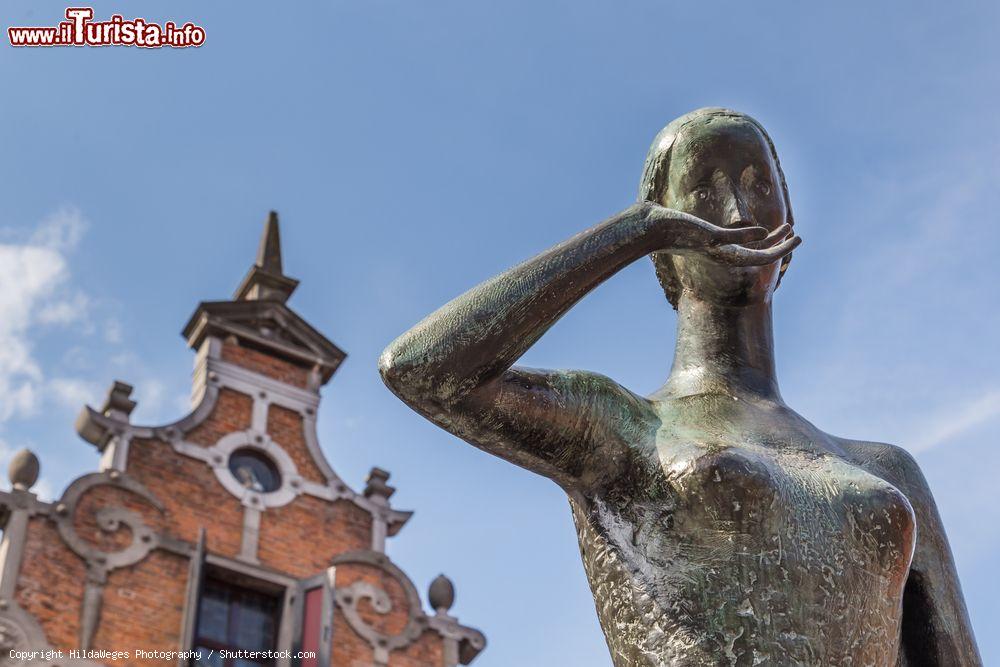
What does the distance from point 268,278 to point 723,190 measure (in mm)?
14634

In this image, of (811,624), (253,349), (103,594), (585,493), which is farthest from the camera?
(253,349)

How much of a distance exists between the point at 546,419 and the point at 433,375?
0.24 metres

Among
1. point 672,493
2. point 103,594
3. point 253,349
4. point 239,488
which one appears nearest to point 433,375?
point 672,493

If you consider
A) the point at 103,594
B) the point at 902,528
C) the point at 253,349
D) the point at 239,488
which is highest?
the point at 253,349

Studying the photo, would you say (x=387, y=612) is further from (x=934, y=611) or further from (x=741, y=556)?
(x=741, y=556)

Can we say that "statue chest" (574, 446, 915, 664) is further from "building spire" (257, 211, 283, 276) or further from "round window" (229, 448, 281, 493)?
"building spire" (257, 211, 283, 276)

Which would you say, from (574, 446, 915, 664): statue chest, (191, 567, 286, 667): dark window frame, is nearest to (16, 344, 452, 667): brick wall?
(191, 567, 286, 667): dark window frame

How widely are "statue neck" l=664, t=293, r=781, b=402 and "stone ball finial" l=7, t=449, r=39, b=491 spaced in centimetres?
1221

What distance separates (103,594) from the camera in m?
14.1

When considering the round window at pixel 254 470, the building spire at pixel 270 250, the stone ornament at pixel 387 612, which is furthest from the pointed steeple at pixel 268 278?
the stone ornament at pixel 387 612

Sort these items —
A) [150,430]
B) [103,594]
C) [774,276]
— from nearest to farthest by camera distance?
[774,276] → [103,594] → [150,430]

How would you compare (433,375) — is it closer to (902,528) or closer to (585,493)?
(585,493)

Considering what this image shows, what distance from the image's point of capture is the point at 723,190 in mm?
2986

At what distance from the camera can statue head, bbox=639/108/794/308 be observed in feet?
9.78
